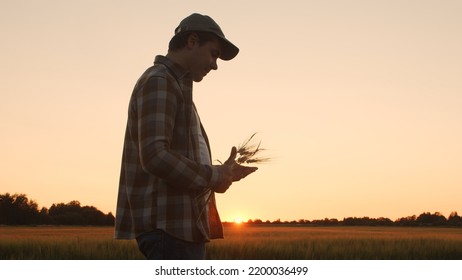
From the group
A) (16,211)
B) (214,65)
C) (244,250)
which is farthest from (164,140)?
(16,211)

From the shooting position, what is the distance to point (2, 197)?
30.2m

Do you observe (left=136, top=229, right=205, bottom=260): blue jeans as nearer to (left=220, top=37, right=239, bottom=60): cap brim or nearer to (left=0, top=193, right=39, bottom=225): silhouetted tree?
(left=220, top=37, right=239, bottom=60): cap brim

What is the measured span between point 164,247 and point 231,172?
42 cm

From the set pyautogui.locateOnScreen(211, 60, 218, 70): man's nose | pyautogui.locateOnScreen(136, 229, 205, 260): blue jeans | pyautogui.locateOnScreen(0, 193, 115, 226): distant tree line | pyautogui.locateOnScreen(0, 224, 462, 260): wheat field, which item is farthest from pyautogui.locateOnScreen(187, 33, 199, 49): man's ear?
pyautogui.locateOnScreen(0, 193, 115, 226): distant tree line

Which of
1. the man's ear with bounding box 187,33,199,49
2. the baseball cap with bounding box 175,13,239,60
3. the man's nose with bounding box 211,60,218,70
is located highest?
the baseball cap with bounding box 175,13,239,60

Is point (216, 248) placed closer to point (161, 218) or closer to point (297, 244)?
point (297, 244)

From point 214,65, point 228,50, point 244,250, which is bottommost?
point 244,250

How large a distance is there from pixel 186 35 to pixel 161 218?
2.63 ft

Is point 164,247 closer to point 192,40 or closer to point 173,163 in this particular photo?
point 173,163

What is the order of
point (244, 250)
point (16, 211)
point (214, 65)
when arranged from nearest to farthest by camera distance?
point (214, 65) → point (244, 250) → point (16, 211)

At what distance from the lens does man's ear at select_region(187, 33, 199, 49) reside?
260cm

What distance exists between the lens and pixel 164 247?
2375 millimetres

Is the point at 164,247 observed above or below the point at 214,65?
below
